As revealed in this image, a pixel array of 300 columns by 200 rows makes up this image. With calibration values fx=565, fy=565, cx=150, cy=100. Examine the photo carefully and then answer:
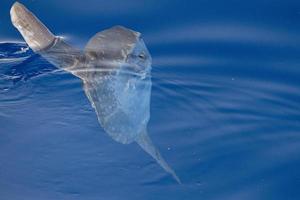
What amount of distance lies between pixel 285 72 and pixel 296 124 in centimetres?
70

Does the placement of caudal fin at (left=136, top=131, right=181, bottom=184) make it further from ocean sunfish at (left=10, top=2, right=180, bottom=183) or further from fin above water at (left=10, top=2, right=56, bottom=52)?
fin above water at (left=10, top=2, right=56, bottom=52)

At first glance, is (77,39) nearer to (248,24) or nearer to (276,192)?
(248,24)

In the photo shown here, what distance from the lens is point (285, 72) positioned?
5773 millimetres

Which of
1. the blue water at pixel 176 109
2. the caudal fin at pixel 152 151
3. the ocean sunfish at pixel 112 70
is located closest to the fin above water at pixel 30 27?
the ocean sunfish at pixel 112 70

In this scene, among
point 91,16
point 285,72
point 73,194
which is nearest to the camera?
point 73,194

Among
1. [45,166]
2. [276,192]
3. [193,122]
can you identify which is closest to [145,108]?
[193,122]

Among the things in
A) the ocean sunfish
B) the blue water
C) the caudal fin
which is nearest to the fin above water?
the ocean sunfish

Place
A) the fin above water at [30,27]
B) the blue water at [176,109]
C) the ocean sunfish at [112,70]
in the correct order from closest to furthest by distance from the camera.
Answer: the blue water at [176,109], the ocean sunfish at [112,70], the fin above water at [30,27]

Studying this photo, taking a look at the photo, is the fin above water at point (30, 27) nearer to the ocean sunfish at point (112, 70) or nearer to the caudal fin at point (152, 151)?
the ocean sunfish at point (112, 70)

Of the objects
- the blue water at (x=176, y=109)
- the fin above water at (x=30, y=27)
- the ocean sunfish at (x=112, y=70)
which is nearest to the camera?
the blue water at (x=176, y=109)

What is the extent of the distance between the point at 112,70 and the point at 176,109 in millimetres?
732

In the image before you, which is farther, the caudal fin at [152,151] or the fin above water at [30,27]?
the fin above water at [30,27]

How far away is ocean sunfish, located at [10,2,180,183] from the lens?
519cm

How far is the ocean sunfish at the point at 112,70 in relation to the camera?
5.19 metres
